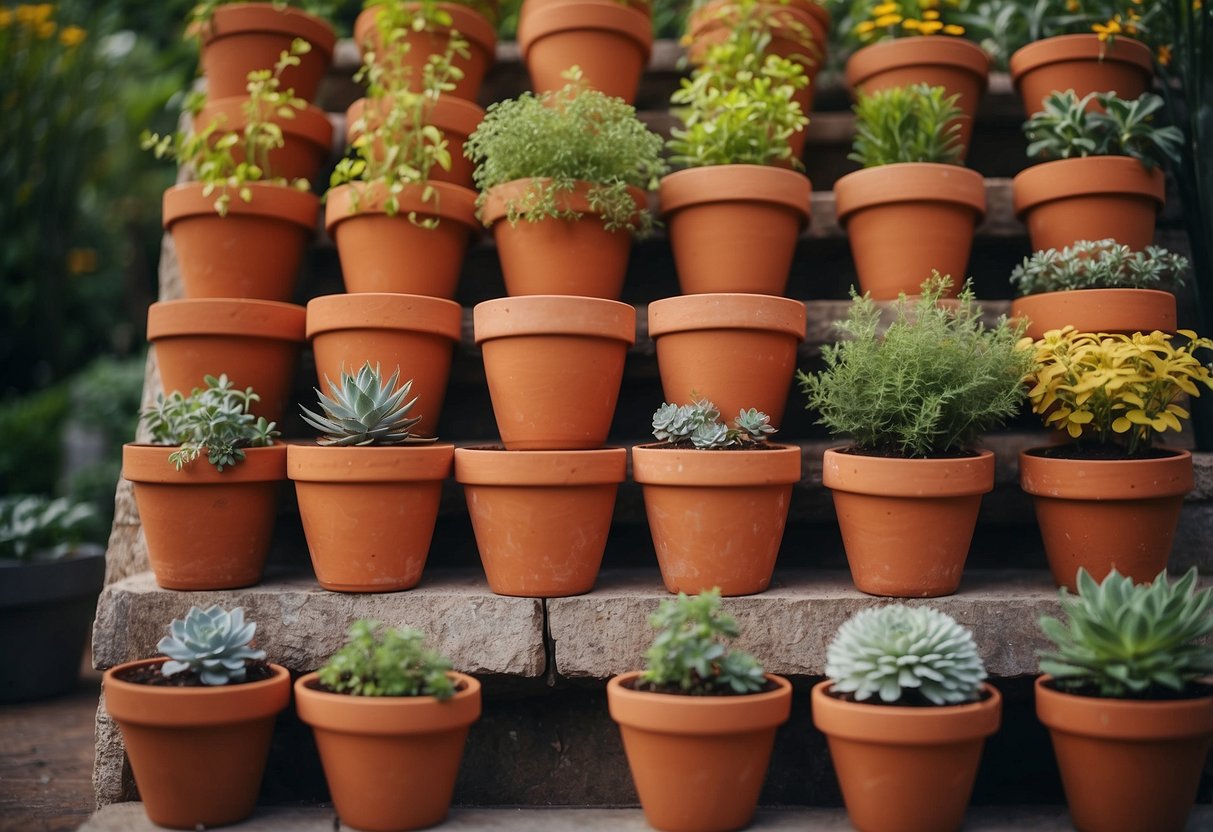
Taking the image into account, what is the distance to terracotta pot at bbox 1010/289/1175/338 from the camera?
7.36 feet

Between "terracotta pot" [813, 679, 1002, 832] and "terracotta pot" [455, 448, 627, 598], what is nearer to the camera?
"terracotta pot" [813, 679, 1002, 832]

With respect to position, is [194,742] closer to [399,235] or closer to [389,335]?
[389,335]

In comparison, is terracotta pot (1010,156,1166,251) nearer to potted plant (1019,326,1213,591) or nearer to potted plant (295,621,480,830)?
potted plant (1019,326,1213,591)

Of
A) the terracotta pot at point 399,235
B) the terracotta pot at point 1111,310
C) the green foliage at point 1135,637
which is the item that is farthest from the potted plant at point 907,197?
the terracotta pot at point 399,235

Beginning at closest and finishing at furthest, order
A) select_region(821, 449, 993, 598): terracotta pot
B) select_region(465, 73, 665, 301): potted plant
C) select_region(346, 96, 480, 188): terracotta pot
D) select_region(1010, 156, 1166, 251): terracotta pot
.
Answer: select_region(821, 449, 993, 598): terracotta pot
select_region(465, 73, 665, 301): potted plant
select_region(1010, 156, 1166, 251): terracotta pot
select_region(346, 96, 480, 188): terracotta pot

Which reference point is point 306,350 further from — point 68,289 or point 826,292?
point 68,289

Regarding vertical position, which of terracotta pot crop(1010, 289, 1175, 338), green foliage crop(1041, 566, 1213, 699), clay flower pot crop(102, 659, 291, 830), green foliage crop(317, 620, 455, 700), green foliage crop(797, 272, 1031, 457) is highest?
terracotta pot crop(1010, 289, 1175, 338)

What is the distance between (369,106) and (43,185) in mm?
3368

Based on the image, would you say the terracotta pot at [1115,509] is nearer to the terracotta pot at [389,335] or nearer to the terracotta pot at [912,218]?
the terracotta pot at [912,218]

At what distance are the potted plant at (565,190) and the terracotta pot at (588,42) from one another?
1.44ft

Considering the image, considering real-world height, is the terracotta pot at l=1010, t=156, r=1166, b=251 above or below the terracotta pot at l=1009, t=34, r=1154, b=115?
below

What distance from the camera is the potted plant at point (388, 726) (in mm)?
1722

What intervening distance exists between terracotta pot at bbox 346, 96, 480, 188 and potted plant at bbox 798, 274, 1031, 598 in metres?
1.29

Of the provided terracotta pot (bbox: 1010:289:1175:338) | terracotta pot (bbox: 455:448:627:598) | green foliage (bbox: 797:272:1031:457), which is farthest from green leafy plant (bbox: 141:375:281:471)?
terracotta pot (bbox: 1010:289:1175:338)
